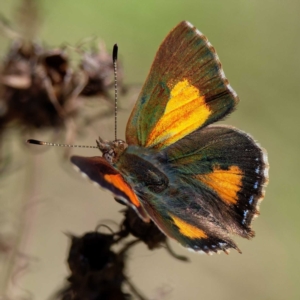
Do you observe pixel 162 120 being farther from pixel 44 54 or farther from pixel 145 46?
pixel 145 46

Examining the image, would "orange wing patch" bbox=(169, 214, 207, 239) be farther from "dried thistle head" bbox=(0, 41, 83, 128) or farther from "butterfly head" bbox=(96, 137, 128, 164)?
"dried thistle head" bbox=(0, 41, 83, 128)

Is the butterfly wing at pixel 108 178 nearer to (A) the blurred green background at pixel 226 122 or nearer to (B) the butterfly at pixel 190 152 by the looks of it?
(B) the butterfly at pixel 190 152

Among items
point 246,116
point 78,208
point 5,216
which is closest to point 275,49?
point 246,116

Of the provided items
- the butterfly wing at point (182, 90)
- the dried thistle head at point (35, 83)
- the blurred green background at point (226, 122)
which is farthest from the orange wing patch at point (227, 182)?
the blurred green background at point (226, 122)

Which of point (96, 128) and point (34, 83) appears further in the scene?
point (96, 128)

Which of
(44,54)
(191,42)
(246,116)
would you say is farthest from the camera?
(246,116)

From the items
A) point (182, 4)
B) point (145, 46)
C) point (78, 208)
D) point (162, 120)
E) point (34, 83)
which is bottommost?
point (78, 208)
